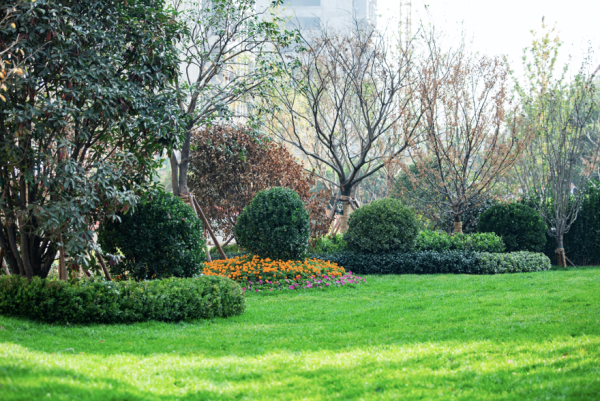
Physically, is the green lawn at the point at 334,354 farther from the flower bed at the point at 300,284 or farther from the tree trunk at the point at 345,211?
the tree trunk at the point at 345,211

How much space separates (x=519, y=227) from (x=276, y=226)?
6.79 m

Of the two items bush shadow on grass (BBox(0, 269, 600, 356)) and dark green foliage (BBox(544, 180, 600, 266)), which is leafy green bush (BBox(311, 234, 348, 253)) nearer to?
bush shadow on grass (BBox(0, 269, 600, 356))

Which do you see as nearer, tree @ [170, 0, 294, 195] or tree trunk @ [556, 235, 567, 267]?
tree @ [170, 0, 294, 195]

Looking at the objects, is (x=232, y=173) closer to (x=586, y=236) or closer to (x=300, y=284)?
(x=300, y=284)

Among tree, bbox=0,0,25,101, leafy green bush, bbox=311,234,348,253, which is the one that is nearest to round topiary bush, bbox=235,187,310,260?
leafy green bush, bbox=311,234,348,253

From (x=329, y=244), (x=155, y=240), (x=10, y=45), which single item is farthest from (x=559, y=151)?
(x=10, y=45)

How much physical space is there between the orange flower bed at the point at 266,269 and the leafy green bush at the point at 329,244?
83.8 inches

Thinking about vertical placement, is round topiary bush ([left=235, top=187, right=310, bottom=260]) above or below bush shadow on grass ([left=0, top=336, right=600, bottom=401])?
above

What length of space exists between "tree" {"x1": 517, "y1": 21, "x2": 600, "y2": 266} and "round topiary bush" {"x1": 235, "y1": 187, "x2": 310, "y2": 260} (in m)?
6.79

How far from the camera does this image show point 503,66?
1254cm

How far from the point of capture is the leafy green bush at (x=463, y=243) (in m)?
11.8

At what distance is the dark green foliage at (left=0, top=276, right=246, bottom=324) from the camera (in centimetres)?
562

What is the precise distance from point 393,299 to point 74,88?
5902 millimetres

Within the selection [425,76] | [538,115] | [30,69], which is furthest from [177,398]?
[538,115]
